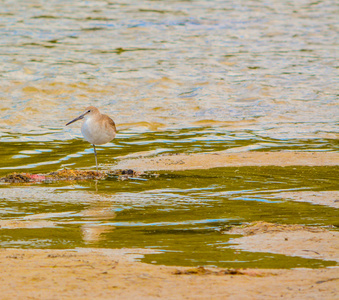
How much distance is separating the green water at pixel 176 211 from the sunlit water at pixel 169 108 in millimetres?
21

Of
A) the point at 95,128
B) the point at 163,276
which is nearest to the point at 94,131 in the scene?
the point at 95,128

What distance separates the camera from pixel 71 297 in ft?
14.1

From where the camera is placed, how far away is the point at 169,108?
1478 centimetres

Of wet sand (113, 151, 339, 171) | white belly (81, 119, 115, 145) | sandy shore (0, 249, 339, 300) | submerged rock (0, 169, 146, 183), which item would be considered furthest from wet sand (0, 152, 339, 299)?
white belly (81, 119, 115, 145)

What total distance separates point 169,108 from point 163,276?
33.6 feet

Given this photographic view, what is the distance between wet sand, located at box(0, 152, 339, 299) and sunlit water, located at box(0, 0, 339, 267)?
266 millimetres

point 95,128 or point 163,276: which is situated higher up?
point 95,128

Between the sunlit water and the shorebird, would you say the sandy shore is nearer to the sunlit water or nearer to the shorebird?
the sunlit water

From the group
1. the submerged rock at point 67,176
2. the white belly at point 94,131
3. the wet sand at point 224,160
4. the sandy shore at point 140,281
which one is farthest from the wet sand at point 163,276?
the white belly at point 94,131

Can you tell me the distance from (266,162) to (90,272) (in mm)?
5219

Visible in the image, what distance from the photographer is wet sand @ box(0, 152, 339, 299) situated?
4.35 meters

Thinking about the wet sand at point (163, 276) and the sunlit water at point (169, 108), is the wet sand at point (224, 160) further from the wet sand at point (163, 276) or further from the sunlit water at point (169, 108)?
the wet sand at point (163, 276)

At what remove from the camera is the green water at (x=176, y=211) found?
551 centimetres

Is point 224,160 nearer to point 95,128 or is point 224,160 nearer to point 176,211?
point 95,128
